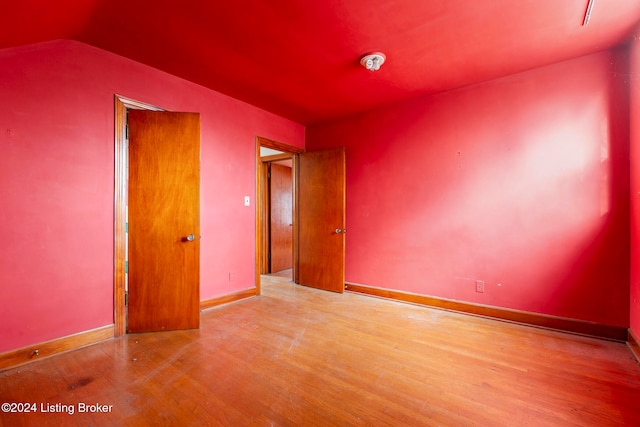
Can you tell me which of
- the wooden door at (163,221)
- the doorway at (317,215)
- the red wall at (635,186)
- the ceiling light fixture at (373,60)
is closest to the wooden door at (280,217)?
the doorway at (317,215)

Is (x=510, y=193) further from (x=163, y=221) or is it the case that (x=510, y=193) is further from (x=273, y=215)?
(x=273, y=215)

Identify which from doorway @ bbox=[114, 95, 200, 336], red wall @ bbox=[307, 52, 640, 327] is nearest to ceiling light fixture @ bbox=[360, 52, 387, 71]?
red wall @ bbox=[307, 52, 640, 327]

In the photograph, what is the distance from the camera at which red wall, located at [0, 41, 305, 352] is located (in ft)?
6.53

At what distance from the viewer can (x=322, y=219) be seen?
13.7 ft

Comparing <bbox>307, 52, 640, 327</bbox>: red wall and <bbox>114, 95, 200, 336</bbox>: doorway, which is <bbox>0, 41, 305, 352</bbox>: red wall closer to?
<bbox>114, 95, 200, 336</bbox>: doorway

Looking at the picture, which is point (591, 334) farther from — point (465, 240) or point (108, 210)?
point (108, 210)

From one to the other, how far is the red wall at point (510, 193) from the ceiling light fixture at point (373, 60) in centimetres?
117

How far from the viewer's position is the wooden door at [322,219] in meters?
4.00

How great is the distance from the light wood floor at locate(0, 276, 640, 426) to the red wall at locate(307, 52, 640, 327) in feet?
1.74

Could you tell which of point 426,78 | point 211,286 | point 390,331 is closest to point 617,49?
point 426,78

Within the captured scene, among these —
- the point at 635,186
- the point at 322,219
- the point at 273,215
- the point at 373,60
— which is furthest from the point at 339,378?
the point at 273,215

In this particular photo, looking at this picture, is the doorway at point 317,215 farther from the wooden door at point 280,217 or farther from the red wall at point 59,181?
the red wall at point 59,181

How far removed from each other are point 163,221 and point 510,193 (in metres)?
3.55

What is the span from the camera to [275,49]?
241 centimetres
